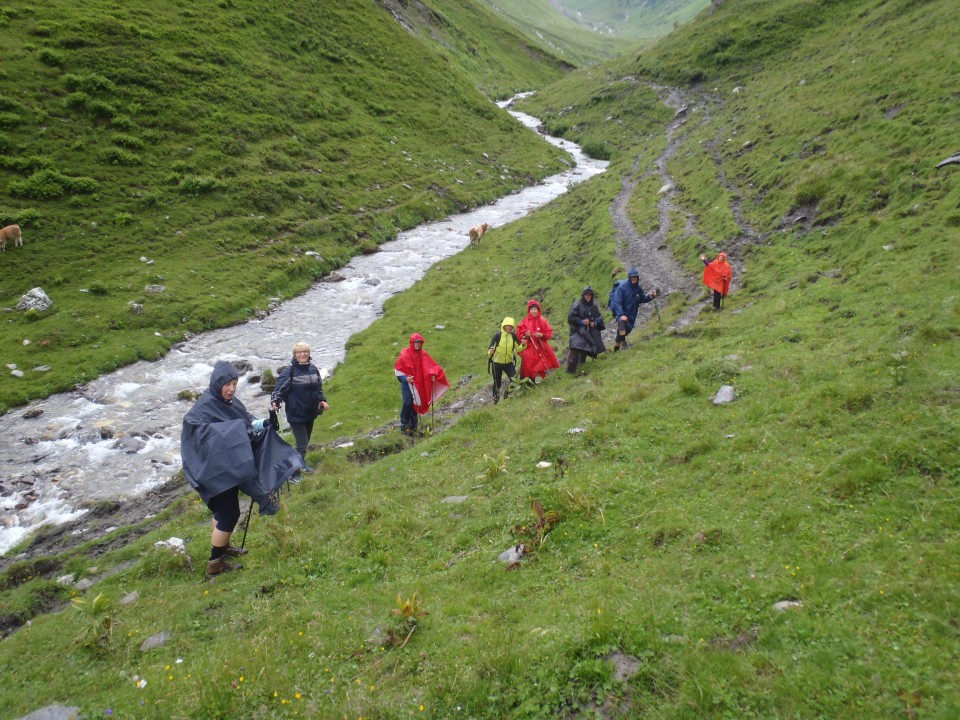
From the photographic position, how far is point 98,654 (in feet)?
25.0

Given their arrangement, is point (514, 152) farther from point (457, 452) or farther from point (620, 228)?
point (457, 452)

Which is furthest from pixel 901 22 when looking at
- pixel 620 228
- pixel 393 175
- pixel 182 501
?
pixel 182 501

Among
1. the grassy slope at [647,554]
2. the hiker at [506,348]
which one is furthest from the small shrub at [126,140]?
the hiker at [506,348]

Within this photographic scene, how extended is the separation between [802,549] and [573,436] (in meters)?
5.82

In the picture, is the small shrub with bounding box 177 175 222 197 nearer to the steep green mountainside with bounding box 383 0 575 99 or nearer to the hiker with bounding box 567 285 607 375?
the hiker with bounding box 567 285 607 375

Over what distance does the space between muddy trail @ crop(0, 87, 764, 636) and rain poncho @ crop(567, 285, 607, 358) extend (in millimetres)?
1634

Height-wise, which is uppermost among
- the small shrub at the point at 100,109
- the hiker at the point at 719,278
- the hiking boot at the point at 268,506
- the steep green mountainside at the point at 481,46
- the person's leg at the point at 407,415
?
the steep green mountainside at the point at 481,46

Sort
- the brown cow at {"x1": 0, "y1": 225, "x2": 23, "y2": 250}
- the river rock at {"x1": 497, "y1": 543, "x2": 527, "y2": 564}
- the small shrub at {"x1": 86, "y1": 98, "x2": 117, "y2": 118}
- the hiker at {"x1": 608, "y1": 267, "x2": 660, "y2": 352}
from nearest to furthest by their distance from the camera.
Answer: the river rock at {"x1": 497, "y1": 543, "x2": 527, "y2": 564} < the hiker at {"x1": 608, "y1": 267, "x2": 660, "y2": 352} < the brown cow at {"x1": 0, "y1": 225, "x2": 23, "y2": 250} < the small shrub at {"x1": 86, "y1": 98, "x2": 117, "y2": 118}

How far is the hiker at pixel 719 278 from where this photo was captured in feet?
65.7

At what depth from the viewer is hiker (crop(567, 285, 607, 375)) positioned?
17547mm

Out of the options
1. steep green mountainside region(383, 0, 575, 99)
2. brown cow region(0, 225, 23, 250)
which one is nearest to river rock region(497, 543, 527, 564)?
brown cow region(0, 225, 23, 250)

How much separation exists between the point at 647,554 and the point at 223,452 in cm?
671

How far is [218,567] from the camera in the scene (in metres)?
9.83

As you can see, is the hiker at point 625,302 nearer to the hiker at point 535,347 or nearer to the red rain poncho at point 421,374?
the hiker at point 535,347
